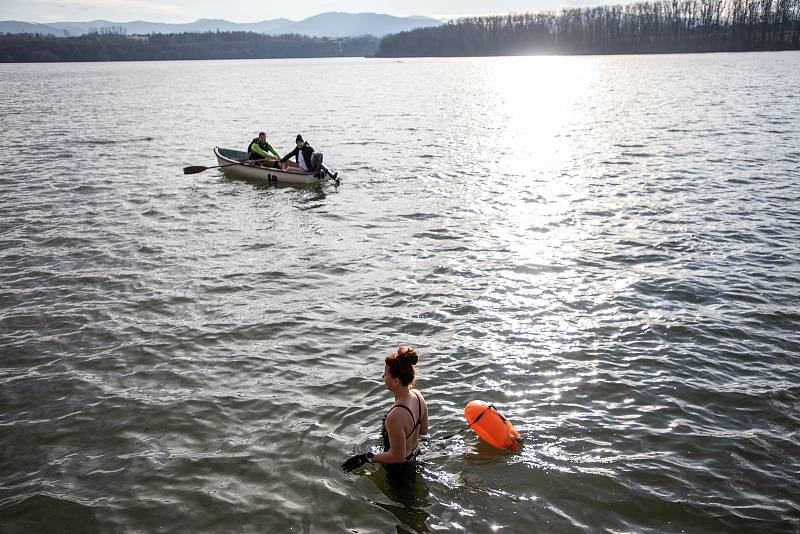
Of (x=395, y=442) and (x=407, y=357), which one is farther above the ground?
(x=407, y=357)

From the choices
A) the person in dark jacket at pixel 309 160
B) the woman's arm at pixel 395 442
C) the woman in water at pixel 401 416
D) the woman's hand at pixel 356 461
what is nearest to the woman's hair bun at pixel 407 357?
the woman in water at pixel 401 416

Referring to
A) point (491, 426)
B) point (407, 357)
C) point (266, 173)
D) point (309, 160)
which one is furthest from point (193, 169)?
point (407, 357)

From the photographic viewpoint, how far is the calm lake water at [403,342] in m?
7.70

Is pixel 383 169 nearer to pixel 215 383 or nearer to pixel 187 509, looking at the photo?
pixel 215 383

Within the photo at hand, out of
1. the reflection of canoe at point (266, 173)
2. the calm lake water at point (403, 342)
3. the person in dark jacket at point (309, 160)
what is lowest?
the calm lake water at point (403, 342)

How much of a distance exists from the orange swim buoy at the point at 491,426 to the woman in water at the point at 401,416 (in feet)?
2.97

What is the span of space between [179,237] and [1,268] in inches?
184

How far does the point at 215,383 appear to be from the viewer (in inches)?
409

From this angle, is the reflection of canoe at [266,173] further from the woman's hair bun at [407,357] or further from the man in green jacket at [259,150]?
the woman's hair bun at [407,357]

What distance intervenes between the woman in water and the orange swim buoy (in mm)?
904

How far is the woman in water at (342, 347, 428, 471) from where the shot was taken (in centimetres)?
699

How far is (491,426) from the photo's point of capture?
835 cm

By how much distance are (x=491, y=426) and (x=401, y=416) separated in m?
1.70

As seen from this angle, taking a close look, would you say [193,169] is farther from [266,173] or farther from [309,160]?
[309,160]
